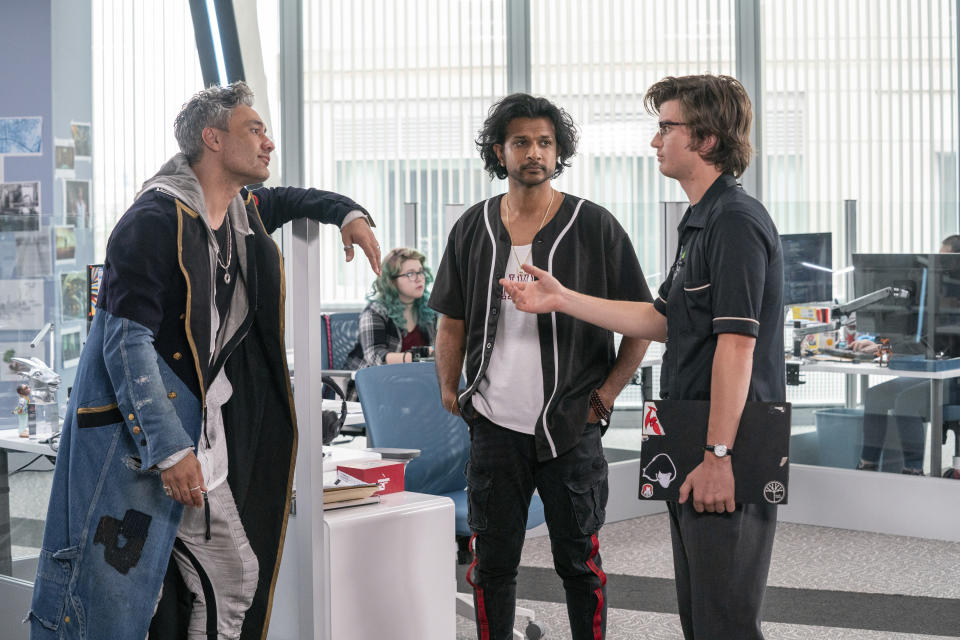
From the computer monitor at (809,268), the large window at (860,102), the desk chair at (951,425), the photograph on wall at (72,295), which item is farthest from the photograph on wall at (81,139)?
the large window at (860,102)

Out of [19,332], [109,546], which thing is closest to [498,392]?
[109,546]

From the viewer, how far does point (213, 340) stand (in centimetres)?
208

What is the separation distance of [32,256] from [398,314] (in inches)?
80.8

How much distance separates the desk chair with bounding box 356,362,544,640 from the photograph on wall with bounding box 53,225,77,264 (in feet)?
3.28

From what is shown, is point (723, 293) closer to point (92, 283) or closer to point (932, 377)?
point (92, 283)

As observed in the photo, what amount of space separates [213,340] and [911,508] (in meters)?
3.77

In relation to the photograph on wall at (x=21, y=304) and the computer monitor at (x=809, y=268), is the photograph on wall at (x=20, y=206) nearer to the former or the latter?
the photograph on wall at (x=21, y=304)

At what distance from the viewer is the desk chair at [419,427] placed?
3316mm

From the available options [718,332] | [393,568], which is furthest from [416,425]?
[718,332]

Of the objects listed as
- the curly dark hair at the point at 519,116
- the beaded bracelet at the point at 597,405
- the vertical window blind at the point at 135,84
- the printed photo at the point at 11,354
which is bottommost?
the beaded bracelet at the point at 597,405

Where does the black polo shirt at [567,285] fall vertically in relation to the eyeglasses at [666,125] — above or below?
below

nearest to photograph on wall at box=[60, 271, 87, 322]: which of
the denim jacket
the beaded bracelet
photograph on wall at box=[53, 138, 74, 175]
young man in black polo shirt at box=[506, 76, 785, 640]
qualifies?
photograph on wall at box=[53, 138, 74, 175]

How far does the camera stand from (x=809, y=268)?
5.11 metres

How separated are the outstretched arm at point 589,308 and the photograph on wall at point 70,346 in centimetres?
170
